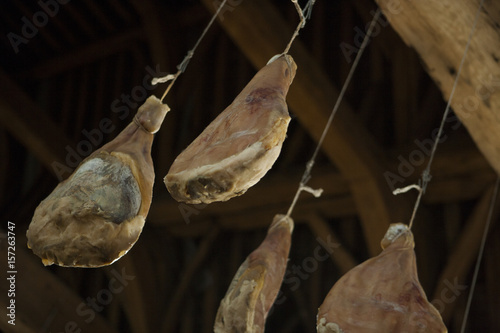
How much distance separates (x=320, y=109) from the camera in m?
4.05

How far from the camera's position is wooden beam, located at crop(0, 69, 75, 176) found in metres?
5.32

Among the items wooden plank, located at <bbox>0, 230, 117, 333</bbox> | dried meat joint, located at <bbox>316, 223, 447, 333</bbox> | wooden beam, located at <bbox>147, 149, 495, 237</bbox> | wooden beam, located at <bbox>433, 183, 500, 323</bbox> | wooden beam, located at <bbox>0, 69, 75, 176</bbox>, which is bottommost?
wooden beam, located at <bbox>433, 183, 500, 323</bbox>

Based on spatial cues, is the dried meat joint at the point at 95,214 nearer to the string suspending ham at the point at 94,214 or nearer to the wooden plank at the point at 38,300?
the string suspending ham at the point at 94,214

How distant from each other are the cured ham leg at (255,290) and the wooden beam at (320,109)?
1728 millimetres

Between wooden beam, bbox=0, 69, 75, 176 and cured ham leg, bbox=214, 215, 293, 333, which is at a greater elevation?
wooden beam, bbox=0, 69, 75, 176

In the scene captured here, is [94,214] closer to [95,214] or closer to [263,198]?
[95,214]

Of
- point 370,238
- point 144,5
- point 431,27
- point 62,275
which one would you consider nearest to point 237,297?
point 431,27

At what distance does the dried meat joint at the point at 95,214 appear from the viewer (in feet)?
5.51

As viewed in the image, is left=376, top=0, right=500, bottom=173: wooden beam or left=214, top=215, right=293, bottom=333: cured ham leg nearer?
left=214, top=215, right=293, bottom=333: cured ham leg

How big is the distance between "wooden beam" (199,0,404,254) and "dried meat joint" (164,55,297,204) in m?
1.99

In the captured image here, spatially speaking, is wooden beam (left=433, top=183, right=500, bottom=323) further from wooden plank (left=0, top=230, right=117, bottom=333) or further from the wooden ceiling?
wooden plank (left=0, top=230, right=117, bottom=333)

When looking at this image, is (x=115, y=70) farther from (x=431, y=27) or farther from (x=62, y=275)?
(x=431, y=27)

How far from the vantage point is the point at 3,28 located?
6.99m

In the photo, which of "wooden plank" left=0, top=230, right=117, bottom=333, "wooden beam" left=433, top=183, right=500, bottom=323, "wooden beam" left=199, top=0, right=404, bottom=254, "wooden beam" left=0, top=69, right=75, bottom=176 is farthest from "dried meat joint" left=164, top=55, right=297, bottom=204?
"wooden beam" left=0, top=69, right=75, bottom=176
